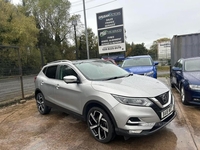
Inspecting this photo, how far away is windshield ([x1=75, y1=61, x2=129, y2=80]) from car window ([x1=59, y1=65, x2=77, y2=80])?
0.55ft

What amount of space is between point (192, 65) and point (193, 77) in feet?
3.84

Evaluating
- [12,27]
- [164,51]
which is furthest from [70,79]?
[164,51]

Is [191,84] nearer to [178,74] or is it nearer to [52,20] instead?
[178,74]

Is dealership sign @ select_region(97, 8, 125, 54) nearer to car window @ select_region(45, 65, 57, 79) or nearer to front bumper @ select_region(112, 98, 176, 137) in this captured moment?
car window @ select_region(45, 65, 57, 79)

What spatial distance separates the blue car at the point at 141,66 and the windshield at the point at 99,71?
3031mm

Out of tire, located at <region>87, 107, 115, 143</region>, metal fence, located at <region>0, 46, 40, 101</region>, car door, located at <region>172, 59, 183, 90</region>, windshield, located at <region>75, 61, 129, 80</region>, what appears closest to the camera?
tire, located at <region>87, 107, 115, 143</region>

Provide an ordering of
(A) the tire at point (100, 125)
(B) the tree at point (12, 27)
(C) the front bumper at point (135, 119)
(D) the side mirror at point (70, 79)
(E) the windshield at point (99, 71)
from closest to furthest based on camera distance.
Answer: (C) the front bumper at point (135, 119)
(A) the tire at point (100, 125)
(D) the side mirror at point (70, 79)
(E) the windshield at point (99, 71)
(B) the tree at point (12, 27)

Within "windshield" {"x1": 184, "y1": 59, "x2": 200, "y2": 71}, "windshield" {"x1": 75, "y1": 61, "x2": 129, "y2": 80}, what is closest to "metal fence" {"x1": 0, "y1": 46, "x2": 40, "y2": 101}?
"windshield" {"x1": 75, "y1": 61, "x2": 129, "y2": 80}

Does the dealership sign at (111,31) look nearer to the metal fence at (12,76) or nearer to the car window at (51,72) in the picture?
the metal fence at (12,76)

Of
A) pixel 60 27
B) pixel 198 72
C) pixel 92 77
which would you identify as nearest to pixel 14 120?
pixel 92 77

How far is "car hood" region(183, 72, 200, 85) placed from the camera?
4573 mm

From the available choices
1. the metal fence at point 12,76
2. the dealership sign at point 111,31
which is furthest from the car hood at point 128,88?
the dealership sign at point 111,31

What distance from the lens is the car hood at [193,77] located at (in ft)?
15.0

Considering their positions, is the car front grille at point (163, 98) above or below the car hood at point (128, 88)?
below
